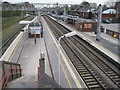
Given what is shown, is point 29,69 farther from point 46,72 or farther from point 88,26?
point 88,26

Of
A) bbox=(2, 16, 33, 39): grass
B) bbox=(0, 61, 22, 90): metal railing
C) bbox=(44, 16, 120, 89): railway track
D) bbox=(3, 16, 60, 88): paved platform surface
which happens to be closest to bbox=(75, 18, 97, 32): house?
bbox=(44, 16, 120, 89): railway track

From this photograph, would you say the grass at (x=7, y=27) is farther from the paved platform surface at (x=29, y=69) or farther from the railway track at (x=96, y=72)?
the railway track at (x=96, y=72)

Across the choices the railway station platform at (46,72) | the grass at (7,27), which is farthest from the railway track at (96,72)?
the grass at (7,27)

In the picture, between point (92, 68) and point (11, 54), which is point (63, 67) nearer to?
point (92, 68)

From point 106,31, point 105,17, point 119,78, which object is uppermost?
point 105,17

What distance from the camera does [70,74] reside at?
10.5 meters

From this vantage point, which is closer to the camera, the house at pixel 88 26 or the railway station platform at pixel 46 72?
the railway station platform at pixel 46 72

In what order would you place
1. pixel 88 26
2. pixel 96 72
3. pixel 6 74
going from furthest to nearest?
pixel 88 26 < pixel 96 72 < pixel 6 74

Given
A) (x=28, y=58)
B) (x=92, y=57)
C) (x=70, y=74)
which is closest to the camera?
(x=70, y=74)

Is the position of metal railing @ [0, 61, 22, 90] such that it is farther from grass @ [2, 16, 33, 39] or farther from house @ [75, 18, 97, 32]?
house @ [75, 18, 97, 32]

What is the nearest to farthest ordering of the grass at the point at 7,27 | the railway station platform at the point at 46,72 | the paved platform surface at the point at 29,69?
the paved platform surface at the point at 29,69 → the railway station platform at the point at 46,72 → the grass at the point at 7,27

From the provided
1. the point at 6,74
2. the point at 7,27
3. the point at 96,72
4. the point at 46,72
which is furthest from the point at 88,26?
the point at 6,74

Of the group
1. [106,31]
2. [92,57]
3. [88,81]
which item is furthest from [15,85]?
[106,31]

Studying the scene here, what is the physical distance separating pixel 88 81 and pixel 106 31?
1953cm
